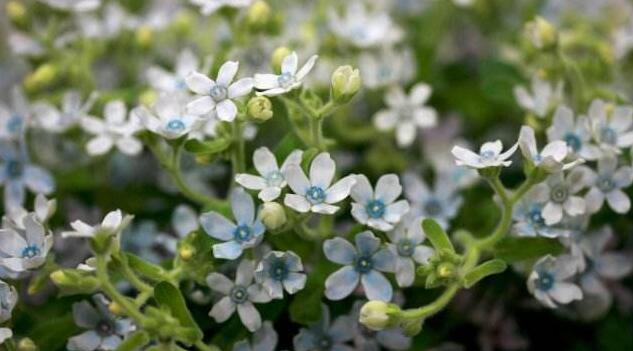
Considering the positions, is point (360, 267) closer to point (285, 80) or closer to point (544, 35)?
point (285, 80)

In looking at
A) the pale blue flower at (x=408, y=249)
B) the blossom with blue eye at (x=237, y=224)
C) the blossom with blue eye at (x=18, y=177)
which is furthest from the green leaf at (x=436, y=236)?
the blossom with blue eye at (x=18, y=177)

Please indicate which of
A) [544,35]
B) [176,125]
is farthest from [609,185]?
[176,125]

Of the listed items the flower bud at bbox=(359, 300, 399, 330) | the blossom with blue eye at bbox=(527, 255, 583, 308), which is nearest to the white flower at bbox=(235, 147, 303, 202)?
the flower bud at bbox=(359, 300, 399, 330)

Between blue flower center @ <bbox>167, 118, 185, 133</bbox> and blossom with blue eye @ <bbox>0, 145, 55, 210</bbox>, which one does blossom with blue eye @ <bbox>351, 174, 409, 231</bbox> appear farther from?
blossom with blue eye @ <bbox>0, 145, 55, 210</bbox>

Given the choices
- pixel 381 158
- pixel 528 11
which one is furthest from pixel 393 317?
pixel 528 11

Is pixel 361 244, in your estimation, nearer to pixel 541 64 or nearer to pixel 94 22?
pixel 541 64

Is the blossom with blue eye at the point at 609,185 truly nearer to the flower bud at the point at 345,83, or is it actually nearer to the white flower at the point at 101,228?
the flower bud at the point at 345,83
